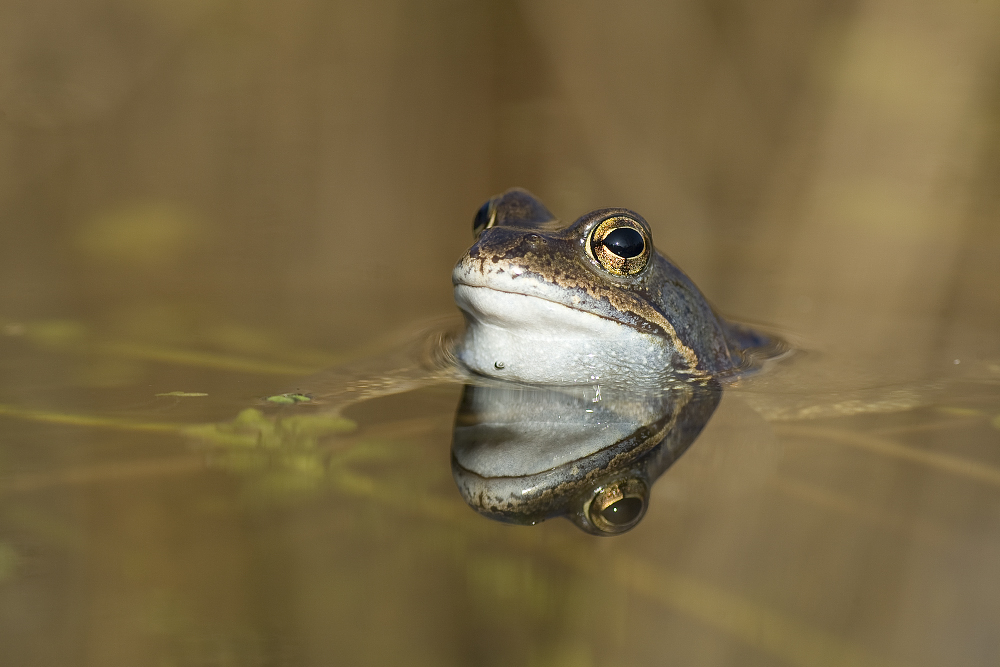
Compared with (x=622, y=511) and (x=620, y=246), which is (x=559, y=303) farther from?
(x=622, y=511)

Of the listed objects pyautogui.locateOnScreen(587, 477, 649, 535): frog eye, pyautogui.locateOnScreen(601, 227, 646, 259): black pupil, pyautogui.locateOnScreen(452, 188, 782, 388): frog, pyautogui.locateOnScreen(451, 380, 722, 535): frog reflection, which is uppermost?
pyautogui.locateOnScreen(601, 227, 646, 259): black pupil

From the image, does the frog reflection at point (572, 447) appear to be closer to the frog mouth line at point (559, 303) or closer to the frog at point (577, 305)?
the frog at point (577, 305)

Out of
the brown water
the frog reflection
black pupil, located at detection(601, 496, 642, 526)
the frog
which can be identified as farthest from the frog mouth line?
black pupil, located at detection(601, 496, 642, 526)

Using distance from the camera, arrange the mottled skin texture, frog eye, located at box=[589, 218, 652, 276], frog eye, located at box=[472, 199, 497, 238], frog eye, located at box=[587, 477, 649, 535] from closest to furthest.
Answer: frog eye, located at box=[587, 477, 649, 535], the mottled skin texture, frog eye, located at box=[589, 218, 652, 276], frog eye, located at box=[472, 199, 497, 238]

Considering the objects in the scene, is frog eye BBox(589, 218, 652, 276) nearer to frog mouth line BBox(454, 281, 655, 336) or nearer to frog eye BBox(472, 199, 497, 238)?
frog mouth line BBox(454, 281, 655, 336)

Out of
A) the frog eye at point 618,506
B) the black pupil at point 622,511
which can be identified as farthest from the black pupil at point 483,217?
the black pupil at point 622,511

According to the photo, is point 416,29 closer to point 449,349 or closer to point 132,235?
point 132,235

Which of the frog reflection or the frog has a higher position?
the frog
